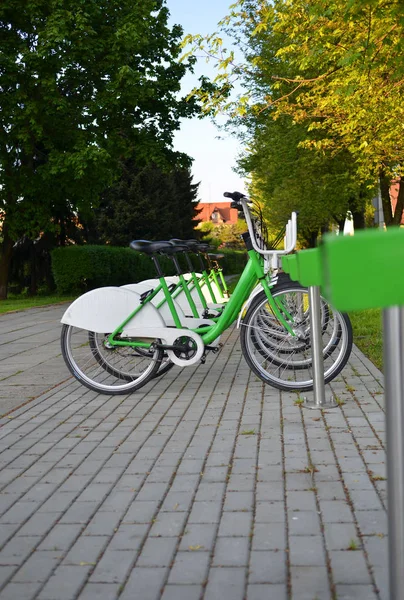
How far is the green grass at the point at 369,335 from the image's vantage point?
8.53 m

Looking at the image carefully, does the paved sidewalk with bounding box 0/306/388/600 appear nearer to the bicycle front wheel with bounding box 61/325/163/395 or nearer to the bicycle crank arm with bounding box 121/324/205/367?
the bicycle front wheel with bounding box 61/325/163/395

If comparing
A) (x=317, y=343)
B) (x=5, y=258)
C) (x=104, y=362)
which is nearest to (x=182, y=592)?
(x=317, y=343)

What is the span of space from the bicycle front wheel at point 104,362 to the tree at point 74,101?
1611 centimetres

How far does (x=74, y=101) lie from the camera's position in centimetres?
2480

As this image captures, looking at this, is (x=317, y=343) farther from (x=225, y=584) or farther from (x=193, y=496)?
(x=225, y=584)

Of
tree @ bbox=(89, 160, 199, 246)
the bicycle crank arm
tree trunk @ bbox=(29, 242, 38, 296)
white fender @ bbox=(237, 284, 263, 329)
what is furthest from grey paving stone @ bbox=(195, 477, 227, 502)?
tree @ bbox=(89, 160, 199, 246)

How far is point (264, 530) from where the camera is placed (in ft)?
11.2

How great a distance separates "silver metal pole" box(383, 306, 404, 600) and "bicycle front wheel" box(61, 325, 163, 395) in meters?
4.77

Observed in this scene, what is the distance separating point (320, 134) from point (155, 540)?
955 inches

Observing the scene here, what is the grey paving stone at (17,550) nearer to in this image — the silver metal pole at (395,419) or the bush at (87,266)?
the silver metal pole at (395,419)

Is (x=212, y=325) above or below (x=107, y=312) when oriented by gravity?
below

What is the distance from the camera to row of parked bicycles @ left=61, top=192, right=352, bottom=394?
650 cm

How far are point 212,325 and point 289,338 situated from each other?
2.18 ft

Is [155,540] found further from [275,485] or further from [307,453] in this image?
[307,453]
